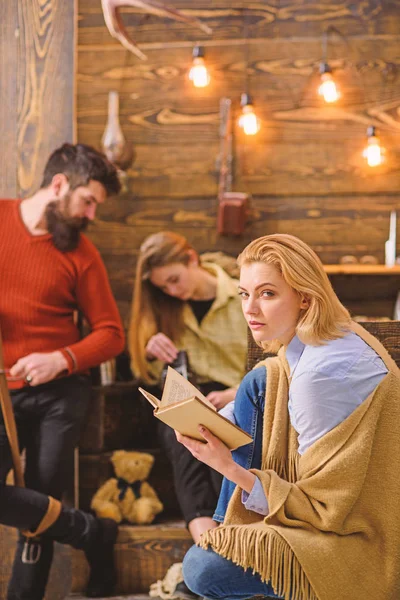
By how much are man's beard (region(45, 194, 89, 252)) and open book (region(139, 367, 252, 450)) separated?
1308mm

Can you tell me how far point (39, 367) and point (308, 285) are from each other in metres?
1.30

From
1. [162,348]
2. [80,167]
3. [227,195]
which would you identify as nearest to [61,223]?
[80,167]

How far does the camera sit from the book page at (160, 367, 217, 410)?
177cm

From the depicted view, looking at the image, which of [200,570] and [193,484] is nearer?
[200,570]

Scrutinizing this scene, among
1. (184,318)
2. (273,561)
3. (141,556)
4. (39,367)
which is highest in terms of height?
(184,318)

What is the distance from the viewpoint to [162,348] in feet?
10.4

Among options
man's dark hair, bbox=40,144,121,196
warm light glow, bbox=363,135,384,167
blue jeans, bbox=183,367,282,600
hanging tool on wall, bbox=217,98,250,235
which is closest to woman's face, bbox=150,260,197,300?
man's dark hair, bbox=40,144,121,196

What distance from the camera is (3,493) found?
105 inches

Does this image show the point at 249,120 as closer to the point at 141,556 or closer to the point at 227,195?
the point at 227,195

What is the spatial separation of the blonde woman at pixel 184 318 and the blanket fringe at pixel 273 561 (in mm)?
1367

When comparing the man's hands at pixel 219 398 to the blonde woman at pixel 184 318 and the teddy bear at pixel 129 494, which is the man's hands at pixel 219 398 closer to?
the blonde woman at pixel 184 318

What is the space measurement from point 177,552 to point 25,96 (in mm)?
1942

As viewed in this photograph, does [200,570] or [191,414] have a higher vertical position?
[191,414]

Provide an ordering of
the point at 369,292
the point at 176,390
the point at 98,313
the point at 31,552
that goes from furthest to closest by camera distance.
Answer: the point at 369,292, the point at 98,313, the point at 31,552, the point at 176,390
